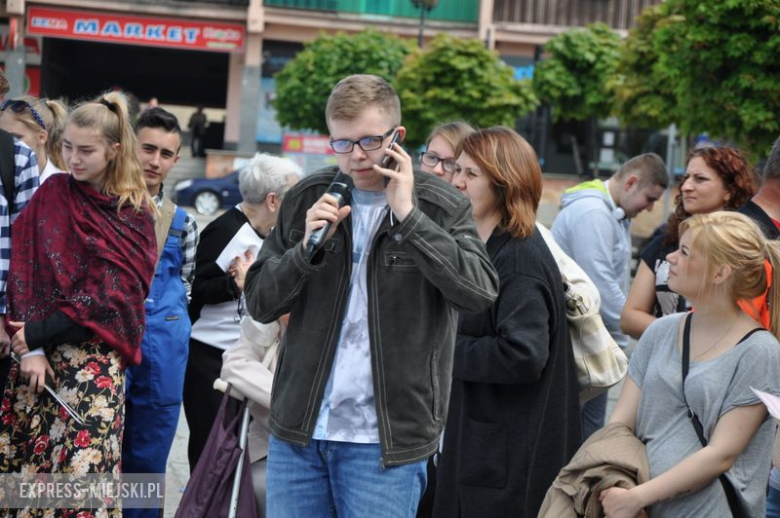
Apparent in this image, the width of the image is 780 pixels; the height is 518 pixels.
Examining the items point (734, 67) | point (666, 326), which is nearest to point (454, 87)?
point (734, 67)

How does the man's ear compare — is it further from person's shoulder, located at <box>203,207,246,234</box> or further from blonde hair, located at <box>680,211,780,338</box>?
blonde hair, located at <box>680,211,780,338</box>

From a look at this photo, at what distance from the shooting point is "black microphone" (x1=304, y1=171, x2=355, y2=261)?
3.05 m

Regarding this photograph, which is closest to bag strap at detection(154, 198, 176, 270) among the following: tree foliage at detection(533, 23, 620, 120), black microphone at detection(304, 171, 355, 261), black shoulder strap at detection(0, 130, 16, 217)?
black shoulder strap at detection(0, 130, 16, 217)

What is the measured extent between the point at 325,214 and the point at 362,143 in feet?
0.95

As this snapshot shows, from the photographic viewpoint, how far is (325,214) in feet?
9.96

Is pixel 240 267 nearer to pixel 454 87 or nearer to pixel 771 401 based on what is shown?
pixel 771 401

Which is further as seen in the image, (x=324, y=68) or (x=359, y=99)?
(x=324, y=68)

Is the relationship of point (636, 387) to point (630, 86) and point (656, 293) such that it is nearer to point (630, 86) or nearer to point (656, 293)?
point (656, 293)

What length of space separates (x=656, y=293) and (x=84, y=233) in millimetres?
2823

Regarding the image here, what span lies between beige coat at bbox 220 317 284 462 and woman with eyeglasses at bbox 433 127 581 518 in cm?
74

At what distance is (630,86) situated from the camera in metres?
23.2

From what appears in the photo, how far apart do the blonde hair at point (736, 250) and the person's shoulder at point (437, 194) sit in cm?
85

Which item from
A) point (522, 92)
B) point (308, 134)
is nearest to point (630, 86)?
point (522, 92)

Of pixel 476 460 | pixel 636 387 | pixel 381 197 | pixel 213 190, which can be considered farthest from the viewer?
pixel 213 190
